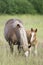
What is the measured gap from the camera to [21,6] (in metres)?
39.2

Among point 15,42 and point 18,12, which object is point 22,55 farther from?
point 18,12

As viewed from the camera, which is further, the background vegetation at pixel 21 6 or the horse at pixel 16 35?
the background vegetation at pixel 21 6

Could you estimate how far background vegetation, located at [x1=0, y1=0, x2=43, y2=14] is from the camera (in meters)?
37.3

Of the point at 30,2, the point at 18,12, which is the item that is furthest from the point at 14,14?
the point at 30,2

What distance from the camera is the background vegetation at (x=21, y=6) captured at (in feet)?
122

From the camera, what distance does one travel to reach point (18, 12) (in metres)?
37.9

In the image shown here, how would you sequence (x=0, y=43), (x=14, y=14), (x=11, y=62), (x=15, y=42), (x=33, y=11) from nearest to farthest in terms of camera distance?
(x=11, y=62) < (x=15, y=42) < (x=0, y=43) < (x=14, y=14) < (x=33, y=11)

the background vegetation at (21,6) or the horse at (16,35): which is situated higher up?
the horse at (16,35)

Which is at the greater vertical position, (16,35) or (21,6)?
(16,35)

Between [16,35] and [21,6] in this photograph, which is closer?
[16,35]

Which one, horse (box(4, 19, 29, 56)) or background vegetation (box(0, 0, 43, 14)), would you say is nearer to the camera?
horse (box(4, 19, 29, 56))

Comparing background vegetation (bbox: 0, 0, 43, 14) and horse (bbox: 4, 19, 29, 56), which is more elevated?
horse (bbox: 4, 19, 29, 56)

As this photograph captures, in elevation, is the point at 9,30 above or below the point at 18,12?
above

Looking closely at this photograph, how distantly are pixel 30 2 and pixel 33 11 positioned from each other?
206 centimetres
